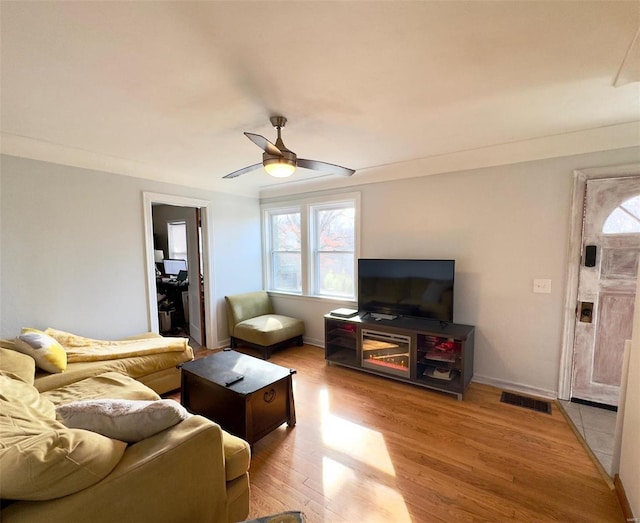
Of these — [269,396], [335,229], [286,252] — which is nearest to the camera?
[269,396]

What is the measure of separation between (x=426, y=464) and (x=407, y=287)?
5.61 feet

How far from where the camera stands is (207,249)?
410cm

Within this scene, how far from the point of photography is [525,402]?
106 inches

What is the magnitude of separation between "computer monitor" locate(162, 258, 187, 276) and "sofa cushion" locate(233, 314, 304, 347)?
2.40 meters

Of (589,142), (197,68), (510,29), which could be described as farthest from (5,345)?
(589,142)

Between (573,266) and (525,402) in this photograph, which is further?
(525,402)

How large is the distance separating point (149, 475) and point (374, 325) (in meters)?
2.42

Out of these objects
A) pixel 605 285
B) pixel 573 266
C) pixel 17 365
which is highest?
pixel 573 266

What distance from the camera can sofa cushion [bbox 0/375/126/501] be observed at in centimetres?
90

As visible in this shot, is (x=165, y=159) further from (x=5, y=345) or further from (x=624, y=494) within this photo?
(x=624, y=494)

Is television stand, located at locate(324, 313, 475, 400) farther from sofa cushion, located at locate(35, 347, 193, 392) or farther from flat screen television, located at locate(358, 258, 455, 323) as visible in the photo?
sofa cushion, located at locate(35, 347, 193, 392)

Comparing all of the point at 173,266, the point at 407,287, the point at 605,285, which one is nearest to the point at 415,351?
the point at 407,287

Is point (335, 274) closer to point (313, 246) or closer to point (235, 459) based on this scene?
point (313, 246)

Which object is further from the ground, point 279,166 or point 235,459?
point 279,166
